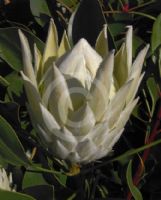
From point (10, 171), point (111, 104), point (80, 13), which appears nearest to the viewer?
point (111, 104)

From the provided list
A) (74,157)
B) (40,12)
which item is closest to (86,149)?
(74,157)

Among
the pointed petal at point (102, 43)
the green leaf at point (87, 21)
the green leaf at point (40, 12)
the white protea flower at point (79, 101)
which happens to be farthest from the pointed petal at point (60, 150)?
the green leaf at point (40, 12)

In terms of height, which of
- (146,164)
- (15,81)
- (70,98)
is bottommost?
(146,164)

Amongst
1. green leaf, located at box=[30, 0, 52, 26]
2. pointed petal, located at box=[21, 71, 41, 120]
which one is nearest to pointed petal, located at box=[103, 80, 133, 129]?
pointed petal, located at box=[21, 71, 41, 120]

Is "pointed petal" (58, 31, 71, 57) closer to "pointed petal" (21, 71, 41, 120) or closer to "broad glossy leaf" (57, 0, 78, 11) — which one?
"pointed petal" (21, 71, 41, 120)

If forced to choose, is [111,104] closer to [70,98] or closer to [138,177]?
[70,98]

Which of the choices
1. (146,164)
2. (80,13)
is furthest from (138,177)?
(80,13)

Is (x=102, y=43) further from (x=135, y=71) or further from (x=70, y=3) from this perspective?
(x=70, y=3)
